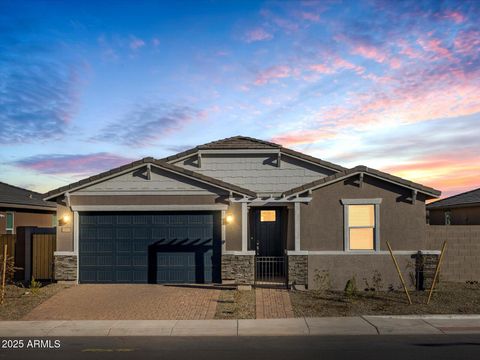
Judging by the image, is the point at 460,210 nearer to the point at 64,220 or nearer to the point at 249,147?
the point at 249,147

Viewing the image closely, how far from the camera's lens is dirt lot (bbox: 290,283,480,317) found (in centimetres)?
1367

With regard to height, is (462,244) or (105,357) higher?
(462,244)

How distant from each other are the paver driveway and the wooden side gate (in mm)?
2244

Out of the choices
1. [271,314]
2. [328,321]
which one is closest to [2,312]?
[271,314]

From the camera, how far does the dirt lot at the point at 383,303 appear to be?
13672 millimetres

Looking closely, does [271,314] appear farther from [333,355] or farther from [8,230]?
[8,230]

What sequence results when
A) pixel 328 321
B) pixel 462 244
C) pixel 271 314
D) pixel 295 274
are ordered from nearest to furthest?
1. pixel 328 321
2. pixel 271 314
3. pixel 295 274
4. pixel 462 244

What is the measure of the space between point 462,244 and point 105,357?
45.4ft

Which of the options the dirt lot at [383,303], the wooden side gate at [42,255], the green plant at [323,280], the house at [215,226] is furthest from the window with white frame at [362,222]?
the wooden side gate at [42,255]

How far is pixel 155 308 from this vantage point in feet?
46.4

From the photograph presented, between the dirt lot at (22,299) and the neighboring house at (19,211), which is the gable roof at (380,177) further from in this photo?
the neighboring house at (19,211)

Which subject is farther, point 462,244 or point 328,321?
point 462,244

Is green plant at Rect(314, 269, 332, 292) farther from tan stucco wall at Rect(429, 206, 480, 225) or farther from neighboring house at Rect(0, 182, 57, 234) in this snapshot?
neighboring house at Rect(0, 182, 57, 234)

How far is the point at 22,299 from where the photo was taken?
15.5m
